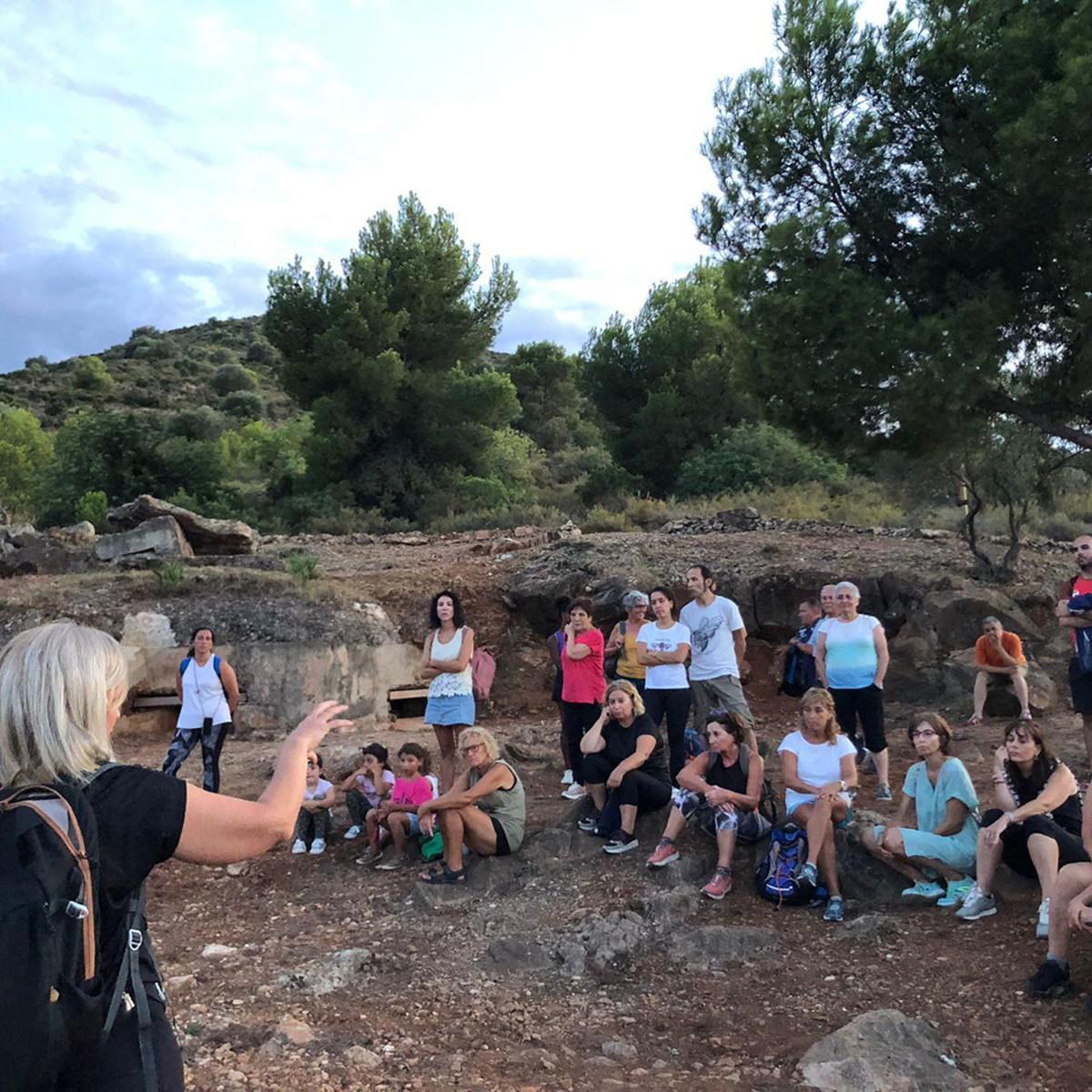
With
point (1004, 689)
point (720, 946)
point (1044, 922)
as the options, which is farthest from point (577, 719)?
point (1004, 689)

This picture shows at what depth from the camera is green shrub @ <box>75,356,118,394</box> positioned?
46031 millimetres

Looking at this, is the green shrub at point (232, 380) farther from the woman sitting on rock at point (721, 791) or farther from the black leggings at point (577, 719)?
the woman sitting on rock at point (721, 791)

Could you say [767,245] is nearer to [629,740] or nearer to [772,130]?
[772,130]

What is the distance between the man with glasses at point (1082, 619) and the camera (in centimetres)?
643

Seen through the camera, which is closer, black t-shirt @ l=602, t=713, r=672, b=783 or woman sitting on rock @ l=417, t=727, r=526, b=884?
woman sitting on rock @ l=417, t=727, r=526, b=884

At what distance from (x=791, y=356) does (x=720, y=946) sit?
7533mm

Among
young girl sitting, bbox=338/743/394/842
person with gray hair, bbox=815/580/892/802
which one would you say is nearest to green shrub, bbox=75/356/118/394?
young girl sitting, bbox=338/743/394/842

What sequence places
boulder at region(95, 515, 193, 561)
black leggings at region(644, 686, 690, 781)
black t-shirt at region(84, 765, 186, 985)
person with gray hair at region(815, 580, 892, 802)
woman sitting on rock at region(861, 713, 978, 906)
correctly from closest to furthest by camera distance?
black t-shirt at region(84, 765, 186, 985) → woman sitting on rock at region(861, 713, 978, 906) → black leggings at region(644, 686, 690, 781) → person with gray hair at region(815, 580, 892, 802) → boulder at region(95, 515, 193, 561)

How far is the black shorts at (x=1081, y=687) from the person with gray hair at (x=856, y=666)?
1.11 metres

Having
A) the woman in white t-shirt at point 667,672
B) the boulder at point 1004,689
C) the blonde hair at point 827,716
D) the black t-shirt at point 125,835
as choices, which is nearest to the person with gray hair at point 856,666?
the woman in white t-shirt at point 667,672

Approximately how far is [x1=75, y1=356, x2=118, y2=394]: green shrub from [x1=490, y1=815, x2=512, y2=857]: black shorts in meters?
44.2

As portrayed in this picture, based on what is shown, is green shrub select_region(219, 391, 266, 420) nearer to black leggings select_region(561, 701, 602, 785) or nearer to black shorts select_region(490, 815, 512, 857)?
black leggings select_region(561, 701, 602, 785)

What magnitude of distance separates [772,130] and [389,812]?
8706mm

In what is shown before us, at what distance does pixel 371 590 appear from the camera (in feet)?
42.3
